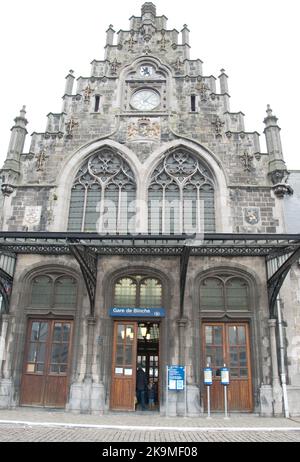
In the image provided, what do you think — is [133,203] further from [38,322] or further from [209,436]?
[209,436]

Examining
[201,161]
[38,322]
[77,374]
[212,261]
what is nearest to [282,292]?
[212,261]

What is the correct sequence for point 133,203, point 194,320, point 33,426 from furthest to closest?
point 133,203 < point 194,320 < point 33,426

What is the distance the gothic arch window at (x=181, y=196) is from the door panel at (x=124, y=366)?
13.4ft

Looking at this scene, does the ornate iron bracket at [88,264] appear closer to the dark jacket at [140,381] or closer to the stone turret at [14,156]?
the dark jacket at [140,381]

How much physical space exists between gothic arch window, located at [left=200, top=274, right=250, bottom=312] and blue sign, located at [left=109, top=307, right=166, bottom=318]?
1638 mm

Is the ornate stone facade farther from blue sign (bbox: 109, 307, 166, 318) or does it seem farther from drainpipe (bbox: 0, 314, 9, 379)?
blue sign (bbox: 109, 307, 166, 318)

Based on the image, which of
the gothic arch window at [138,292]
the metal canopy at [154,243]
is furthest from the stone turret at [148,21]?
the gothic arch window at [138,292]

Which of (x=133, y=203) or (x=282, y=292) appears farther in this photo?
(x=133, y=203)

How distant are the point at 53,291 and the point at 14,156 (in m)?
6.17

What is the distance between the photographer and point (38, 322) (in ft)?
47.0

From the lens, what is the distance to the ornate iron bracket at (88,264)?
12.2 m

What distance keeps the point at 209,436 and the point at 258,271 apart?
701 cm

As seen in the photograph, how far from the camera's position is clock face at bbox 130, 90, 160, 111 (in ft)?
58.1

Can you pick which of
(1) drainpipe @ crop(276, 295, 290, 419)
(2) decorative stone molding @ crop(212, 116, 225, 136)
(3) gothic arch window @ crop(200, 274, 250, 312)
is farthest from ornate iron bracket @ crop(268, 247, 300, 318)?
(2) decorative stone molding @ crop(212, 116, 225, 136)
